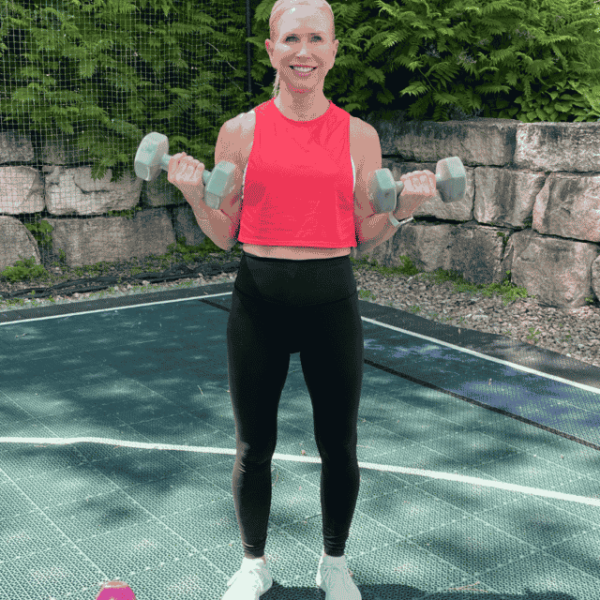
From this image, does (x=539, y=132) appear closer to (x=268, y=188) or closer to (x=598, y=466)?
(x=598, y=466)

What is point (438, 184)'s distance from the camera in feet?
7.45

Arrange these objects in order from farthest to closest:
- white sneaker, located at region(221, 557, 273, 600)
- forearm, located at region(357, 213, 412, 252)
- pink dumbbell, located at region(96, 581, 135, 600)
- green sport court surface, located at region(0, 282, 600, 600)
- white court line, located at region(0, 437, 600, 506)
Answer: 1. white court line, located at region(0, 437, 600, 506)
2. green sport court surface, located at region(0, 282, 600, 600)
3. white sneaker, located at region(221, 557, 273, 600)
4. forearm, located at region(357, 213, 412, 252)
5. pink dumbbell, located at region(96, 581, 135, 600)

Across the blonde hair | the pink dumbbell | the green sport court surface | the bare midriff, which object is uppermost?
the blonde hair

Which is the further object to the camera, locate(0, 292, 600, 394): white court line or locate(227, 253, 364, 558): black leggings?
locate(0, 292, 600, 394): white court line

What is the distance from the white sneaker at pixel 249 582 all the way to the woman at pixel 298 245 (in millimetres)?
414

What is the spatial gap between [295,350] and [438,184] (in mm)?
709

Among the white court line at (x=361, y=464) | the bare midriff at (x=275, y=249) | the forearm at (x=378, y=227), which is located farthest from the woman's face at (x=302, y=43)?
the white court line at (x=361, y=464)

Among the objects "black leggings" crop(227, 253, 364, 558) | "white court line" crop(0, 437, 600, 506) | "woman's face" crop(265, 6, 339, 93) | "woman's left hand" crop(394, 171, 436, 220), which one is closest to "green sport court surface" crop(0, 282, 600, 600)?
"white court line" crop(0, 437, 600, 506)

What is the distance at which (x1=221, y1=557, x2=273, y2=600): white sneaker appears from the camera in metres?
2.51

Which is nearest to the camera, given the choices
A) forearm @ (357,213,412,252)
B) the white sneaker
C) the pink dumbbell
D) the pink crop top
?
the pink dumbbell

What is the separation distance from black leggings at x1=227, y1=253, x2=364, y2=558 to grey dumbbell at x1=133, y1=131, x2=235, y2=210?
263 mm

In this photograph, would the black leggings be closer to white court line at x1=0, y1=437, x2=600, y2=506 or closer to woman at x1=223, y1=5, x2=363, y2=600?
woman at x1=223, y1=5, x2=363, y2=600

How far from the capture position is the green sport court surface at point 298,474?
278 cm

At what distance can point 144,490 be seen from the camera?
340cm
